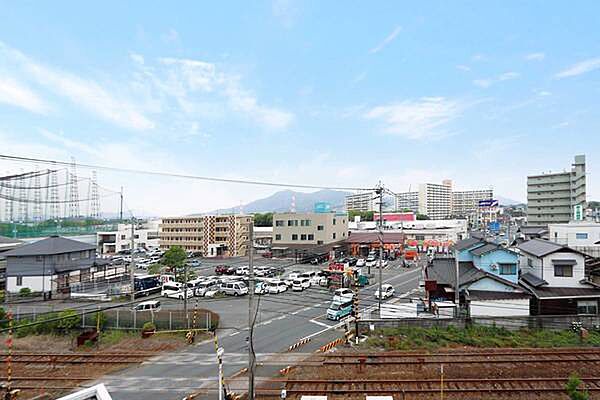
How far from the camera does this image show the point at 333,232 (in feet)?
153

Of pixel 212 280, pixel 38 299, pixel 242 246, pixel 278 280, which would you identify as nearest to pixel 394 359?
pixel 278 280

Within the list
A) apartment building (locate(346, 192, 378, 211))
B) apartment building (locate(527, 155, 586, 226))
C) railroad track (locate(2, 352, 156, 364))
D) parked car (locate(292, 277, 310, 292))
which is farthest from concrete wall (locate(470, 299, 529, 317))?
apartment building (locate(346, 192, 378, 211))

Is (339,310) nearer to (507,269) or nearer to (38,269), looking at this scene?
(507,269)

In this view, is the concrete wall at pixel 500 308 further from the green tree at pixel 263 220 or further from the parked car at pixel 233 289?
the green tree at pixel 263 220

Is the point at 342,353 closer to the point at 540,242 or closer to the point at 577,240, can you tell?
the point at 540,242

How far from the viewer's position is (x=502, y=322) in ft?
56.1

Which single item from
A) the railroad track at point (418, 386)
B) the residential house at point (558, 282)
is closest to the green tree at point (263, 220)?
the residential house at point (558, 282)

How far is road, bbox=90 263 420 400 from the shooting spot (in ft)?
38.0

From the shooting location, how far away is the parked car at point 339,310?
62.5 ft

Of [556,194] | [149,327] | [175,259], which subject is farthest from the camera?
[556,194]

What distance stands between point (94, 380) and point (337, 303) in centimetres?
1153

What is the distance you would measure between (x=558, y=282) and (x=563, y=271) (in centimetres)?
66

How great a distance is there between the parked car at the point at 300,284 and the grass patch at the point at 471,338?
38.1 feet

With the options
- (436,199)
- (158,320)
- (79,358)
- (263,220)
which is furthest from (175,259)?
(436,199)
